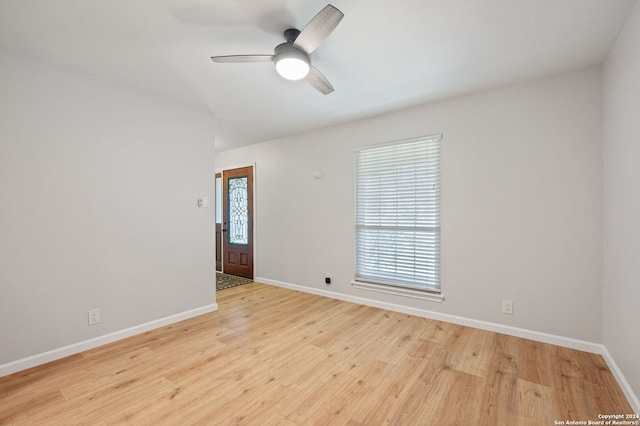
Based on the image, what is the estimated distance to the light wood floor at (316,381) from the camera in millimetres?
1745

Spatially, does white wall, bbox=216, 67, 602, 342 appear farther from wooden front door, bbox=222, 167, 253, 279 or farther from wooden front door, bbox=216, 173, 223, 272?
wooden front door, bbox=216, 173, 223, 272

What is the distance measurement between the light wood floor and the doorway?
2.47 meters

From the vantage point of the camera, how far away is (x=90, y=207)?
264cm

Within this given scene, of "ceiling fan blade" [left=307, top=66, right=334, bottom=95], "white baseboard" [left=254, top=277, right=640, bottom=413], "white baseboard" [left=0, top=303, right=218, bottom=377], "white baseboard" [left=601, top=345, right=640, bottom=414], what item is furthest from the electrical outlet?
"white baseboard" [left=601, top=345, right=640, bottom=414]

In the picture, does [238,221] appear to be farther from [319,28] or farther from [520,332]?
[520,332]

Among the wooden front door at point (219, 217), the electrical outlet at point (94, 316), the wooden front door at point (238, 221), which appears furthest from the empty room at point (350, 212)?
the wooden front door at point (219, 217)

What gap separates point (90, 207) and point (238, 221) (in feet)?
9.91

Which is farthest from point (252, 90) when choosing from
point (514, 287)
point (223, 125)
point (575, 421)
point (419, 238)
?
point (575, 421)

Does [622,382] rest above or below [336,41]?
below

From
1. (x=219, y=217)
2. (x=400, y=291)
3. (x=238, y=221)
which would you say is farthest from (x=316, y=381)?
(x=219, y=217)

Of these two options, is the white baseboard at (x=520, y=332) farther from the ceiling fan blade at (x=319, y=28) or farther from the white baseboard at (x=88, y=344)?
the ceiling fan blade at (x=319, y=28)

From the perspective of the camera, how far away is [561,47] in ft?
7.19

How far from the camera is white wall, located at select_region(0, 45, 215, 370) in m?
2.26

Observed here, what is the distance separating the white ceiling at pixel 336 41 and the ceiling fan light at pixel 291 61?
18cm
